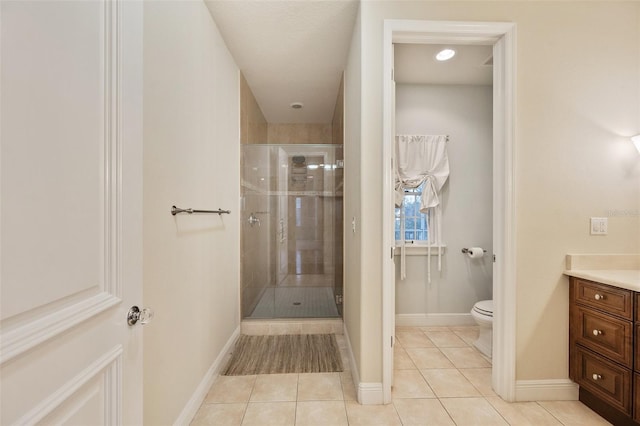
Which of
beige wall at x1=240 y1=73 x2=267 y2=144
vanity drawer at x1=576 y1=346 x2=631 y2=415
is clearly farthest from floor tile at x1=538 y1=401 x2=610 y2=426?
beige wall at x1=240 y1=73 x2=267 y2=144

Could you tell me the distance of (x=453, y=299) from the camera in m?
3.09

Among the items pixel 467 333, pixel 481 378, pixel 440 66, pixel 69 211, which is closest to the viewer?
pixel 69 211

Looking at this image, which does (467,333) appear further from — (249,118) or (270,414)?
(249,118)

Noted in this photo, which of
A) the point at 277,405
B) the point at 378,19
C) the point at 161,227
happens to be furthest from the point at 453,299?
the point at 161,227

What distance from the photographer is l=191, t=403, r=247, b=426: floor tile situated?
1.67 meters

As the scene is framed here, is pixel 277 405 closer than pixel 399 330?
Yes

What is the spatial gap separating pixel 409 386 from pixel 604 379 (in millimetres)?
1078

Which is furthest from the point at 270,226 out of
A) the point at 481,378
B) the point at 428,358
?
the point at 481,378

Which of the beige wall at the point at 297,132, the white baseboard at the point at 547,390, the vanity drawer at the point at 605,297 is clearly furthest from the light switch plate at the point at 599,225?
the beige wall at the point at 297,132

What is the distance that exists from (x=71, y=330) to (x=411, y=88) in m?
3.25

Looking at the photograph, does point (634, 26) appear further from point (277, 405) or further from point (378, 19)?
point (277, 405)

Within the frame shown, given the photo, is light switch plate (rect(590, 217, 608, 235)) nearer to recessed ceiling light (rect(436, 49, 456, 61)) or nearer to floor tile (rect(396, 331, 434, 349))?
floor tile (rect(396, 331, 434, 349))

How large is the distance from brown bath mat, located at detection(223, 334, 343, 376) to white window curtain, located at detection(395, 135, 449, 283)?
41.5 inches

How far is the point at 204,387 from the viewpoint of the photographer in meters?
1.89
